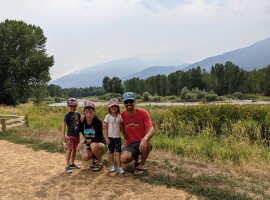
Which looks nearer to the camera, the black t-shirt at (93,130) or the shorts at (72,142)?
the black t-shirt at (93,130)

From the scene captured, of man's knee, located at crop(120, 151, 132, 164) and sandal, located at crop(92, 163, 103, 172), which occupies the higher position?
man's knee, located at crop(120, 151, 132, 164)

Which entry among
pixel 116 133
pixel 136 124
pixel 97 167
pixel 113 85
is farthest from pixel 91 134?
pixel 113 85

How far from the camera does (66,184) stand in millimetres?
5262

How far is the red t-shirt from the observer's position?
5.72m

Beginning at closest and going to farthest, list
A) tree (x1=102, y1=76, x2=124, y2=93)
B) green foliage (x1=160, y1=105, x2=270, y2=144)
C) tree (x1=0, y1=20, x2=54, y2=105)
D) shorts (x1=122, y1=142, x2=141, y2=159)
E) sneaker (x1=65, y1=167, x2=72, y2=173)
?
1. shorts (x1=122, y1=142, x2=141, y2=159)
2. sneaker (x1=65, y1=167, x2=72, y2=173)
3. green foliage (x1=160, y1=105, x2=270, y2=144)
4. tree (x1=0, y1=20, x2=54, y2=105)
5. tree (x1=102, y1=76, x2=124, y2=93)

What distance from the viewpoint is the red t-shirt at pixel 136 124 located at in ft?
18.8

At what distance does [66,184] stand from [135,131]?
157 cm

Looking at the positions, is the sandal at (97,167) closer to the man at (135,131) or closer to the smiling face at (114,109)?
the man at (135,131)

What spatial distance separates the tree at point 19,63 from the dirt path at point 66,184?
27556 millimetres

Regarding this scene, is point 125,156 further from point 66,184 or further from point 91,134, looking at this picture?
point 66,184

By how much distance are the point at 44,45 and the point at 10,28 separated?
4.78 m

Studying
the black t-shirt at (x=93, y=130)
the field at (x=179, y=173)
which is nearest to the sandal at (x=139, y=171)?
the field at (x=179, y=173)

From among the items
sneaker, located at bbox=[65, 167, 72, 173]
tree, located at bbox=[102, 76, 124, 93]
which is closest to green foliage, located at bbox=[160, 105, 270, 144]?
sneaker, located at bbox=[65, 167, 72, 173]

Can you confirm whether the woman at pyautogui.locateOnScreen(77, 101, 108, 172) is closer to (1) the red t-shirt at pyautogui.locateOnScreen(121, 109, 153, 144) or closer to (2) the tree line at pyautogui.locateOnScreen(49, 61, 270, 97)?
(1) the red t-shirt at pyautogui.locateOnScreen(121, 109, 153, 144)
